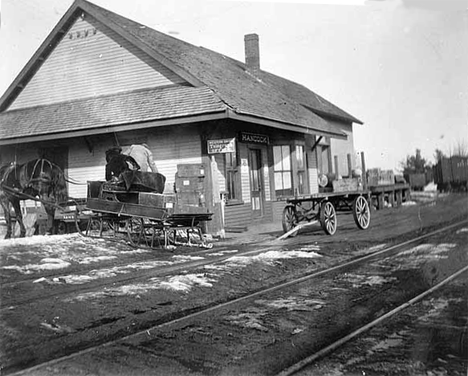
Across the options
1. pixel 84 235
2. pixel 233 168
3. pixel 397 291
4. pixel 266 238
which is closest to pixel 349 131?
pixel 233 168

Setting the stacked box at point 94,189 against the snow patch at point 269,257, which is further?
the stacked box at point 94,189

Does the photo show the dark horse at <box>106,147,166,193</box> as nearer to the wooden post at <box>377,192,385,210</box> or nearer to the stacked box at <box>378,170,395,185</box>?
the stacked box at <box>378,170,395,185</box>

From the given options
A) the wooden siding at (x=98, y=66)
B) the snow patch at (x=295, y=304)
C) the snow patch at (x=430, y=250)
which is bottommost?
the snow patch at (x=295, y=304)

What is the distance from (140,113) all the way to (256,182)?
4.85 metres

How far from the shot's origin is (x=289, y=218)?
→ 40.5ft

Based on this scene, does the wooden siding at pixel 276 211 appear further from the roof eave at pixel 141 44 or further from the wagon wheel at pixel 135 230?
the wagon wheel at pixel 135 230

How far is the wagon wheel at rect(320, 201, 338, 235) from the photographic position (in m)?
11.7

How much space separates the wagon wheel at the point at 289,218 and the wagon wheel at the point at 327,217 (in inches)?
33.7

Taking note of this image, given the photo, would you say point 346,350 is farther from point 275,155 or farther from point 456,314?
point 275,155

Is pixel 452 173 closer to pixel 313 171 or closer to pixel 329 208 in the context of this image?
pixel 329 208

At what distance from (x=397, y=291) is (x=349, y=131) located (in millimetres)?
21046

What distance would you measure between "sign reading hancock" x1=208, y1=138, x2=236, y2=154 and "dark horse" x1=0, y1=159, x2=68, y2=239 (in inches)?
150

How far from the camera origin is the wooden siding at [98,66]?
1364cm

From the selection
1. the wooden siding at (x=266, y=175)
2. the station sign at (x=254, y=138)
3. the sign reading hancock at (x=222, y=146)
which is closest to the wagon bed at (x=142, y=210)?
the sign reading hancock at (x=222, y=146)
